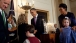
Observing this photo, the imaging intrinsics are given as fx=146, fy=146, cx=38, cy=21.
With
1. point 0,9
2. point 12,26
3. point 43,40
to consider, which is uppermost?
point 0,9

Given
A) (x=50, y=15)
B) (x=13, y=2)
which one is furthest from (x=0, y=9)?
(x=50, y=15)

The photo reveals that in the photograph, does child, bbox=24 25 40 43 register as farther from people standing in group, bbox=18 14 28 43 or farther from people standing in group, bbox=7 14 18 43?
people standing in group, bbox=7 14 18 43

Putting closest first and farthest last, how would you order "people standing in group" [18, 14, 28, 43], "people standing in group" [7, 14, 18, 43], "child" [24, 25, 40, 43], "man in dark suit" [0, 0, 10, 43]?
"man in dark suit" [0, 0, 10, 43], "child" [24, 25, 40, 43], "people standing in group" [18, 14, 28, 43], "people standing in group" [7, 14, 18, 43]

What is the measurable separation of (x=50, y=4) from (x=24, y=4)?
1.26 m

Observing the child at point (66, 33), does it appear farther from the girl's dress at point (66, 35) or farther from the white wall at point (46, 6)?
the white wall at point (46, 6)

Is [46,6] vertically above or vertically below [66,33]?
above

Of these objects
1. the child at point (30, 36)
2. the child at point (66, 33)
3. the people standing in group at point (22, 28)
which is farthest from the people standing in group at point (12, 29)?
the child at point (66, 33)

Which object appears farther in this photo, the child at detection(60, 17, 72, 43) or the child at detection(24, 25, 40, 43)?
the child at detection(60, 17, 72, 43)

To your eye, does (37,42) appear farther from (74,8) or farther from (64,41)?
(74,8)

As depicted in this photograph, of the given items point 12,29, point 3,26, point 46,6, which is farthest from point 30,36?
point 46,6

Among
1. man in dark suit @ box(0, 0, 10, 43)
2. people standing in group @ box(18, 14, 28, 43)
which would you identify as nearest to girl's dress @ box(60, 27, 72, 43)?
people standing in group @ box(18, 14, 28, 43)

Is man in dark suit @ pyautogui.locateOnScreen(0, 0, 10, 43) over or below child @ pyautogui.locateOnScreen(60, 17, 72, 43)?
over

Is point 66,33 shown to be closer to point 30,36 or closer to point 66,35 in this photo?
point 66,35

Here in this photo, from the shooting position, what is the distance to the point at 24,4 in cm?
324
